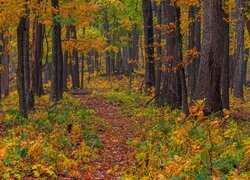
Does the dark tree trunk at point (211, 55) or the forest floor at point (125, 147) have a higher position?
the dark tree trunk at point (211, 55)

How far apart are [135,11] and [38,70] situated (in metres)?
9.87

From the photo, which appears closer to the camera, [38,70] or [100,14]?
[38,70]

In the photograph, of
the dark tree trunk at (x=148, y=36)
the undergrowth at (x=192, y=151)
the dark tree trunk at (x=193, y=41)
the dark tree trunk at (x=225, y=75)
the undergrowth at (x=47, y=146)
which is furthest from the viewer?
the dark tree trunk at (x=148, y=36)

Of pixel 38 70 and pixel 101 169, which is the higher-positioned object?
pixel 38 70

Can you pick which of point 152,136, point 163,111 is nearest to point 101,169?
point 152,136

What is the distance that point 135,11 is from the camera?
26875 millimetres

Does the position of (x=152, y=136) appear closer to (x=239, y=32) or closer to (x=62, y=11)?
(x=62, y=11)

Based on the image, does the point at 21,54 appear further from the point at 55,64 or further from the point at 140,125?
the point at 55,64

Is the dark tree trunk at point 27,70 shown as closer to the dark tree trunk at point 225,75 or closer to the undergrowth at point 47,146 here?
the undergrowth at point 47,146

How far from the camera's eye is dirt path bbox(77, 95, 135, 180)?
7352 millimetres

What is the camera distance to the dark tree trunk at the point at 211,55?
11.8 m

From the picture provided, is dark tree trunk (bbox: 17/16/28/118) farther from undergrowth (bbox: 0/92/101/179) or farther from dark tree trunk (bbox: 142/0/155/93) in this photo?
dark tree trunk (bbox: 142/0/155/93)

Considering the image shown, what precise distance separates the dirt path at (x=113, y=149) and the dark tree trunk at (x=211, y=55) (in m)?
2.85

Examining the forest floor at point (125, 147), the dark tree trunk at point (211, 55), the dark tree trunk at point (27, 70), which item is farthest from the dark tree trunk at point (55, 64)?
the dark tree trunk at point (211, 55)
